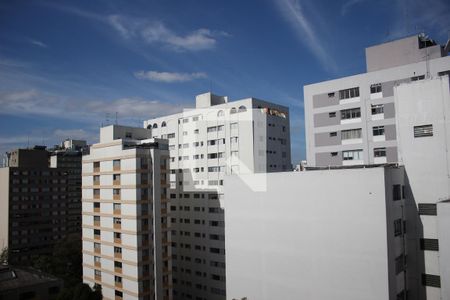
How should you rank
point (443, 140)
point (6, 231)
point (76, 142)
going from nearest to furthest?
1. point (443, 140)
2. point (6, 231)
3. point (76, 142)

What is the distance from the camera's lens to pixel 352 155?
91.9 feet

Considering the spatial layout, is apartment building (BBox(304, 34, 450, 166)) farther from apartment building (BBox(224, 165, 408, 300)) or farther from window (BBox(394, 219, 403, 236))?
window (BBox(394, 219, 403, 236))

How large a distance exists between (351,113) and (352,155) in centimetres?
364

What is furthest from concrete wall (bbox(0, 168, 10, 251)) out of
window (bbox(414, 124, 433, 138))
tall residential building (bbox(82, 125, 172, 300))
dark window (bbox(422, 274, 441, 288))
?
window (bbox(414, 124, 433, 138))

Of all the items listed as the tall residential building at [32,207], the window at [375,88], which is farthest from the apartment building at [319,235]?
the tall residential building at [32,207]

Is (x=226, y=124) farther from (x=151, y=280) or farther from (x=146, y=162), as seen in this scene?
(x=151, y=280)

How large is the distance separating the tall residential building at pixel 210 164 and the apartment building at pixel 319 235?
1647 cm

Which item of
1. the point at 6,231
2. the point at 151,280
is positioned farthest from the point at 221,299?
the point at 6,231

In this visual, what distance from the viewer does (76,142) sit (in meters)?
92.6

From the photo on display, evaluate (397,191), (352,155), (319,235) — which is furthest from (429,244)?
(352,155)

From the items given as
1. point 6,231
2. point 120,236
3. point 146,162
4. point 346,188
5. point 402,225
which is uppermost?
point 146,162

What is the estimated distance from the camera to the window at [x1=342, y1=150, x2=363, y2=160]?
27.7 metres

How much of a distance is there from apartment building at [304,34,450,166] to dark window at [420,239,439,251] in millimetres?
8259

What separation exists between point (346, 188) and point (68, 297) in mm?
22809
